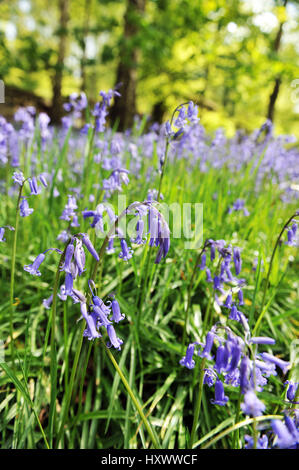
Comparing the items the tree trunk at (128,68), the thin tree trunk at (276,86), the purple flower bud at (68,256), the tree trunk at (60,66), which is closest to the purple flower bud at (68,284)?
the purple flower bud at (68,256)

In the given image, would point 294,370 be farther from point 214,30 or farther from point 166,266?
point 214,30

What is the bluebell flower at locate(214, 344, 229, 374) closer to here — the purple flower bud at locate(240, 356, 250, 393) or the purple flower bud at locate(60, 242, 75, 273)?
the purple flower bud at locate(240, 356, 250, 393)

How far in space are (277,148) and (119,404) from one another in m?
4.33

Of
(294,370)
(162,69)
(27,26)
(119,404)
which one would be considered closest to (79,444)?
(119,404)

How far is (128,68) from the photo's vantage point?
34.6 feet

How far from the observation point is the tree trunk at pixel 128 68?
32.6ft

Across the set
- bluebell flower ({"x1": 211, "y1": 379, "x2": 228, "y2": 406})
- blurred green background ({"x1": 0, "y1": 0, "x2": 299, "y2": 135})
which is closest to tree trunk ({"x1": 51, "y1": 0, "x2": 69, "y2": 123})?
blurred green background ({"x1": 0, "y1": 0, "x2": 299, "y2": 135})

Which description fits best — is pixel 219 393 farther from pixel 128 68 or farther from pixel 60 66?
pixel 60 66

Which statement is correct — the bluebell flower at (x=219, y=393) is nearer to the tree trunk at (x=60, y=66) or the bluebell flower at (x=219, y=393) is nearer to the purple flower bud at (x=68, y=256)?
the purple flower bud at (x=68, y=256)

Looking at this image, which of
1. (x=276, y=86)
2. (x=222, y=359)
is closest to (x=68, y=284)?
(x=222, y=359)

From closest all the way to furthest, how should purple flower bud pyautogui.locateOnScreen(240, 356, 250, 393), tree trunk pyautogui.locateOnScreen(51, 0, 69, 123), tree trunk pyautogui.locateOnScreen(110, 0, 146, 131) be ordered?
1. purple flower bud pyautogui.locateOnScreen(240, 356, 250, 393)
2. tree trunk pyautogui.locateOnScreen(110, 0, 146, 131)
3. tree trunk pyautogui.locateOnScreen(51, 0, 69, 123)

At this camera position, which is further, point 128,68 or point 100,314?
point 128,68

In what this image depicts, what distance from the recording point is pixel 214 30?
13.2 metres

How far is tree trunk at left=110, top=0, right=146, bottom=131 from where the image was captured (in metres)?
9.94
